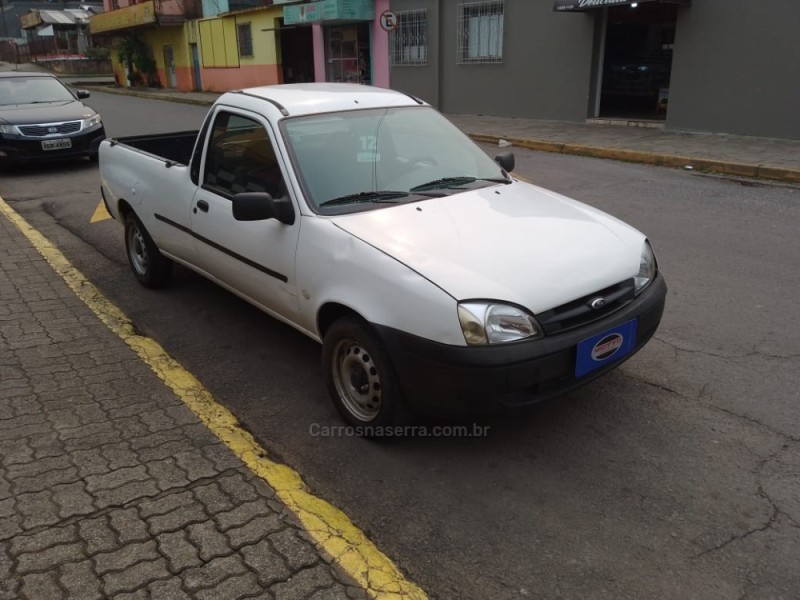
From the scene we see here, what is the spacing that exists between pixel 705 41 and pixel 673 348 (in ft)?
34.5

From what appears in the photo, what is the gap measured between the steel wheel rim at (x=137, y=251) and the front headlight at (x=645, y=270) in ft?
13.0

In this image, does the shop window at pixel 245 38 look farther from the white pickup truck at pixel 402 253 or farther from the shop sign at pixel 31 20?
the shop sign at pixel 31 20

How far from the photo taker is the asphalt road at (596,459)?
2574 millimetres

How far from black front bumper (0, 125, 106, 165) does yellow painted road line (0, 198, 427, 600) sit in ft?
23.8

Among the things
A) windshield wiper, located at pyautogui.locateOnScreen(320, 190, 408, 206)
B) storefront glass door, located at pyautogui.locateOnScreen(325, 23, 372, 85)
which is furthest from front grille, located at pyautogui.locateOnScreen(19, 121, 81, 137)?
storefront glass door, located at pyautogui.locateOnScreen(325, 23, 372, 85)

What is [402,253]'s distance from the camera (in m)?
3.13

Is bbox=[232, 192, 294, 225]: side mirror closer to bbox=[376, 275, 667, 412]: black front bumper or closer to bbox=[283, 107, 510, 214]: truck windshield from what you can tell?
bbox=[283, 107, 510, 214]: truck windshield

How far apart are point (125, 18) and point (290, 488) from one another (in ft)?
120

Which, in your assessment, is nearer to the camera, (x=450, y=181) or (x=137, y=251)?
(x=450, y=181)

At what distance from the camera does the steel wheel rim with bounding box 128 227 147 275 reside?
568cm

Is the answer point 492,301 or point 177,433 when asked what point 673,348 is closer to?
point 492,301

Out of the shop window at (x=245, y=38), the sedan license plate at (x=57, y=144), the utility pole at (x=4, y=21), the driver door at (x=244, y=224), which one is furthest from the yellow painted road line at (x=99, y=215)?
the utility pole at (x=4, y=21)

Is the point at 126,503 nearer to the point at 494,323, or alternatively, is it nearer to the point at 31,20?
the point at 494,323

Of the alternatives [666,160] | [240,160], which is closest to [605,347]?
[240,160]
